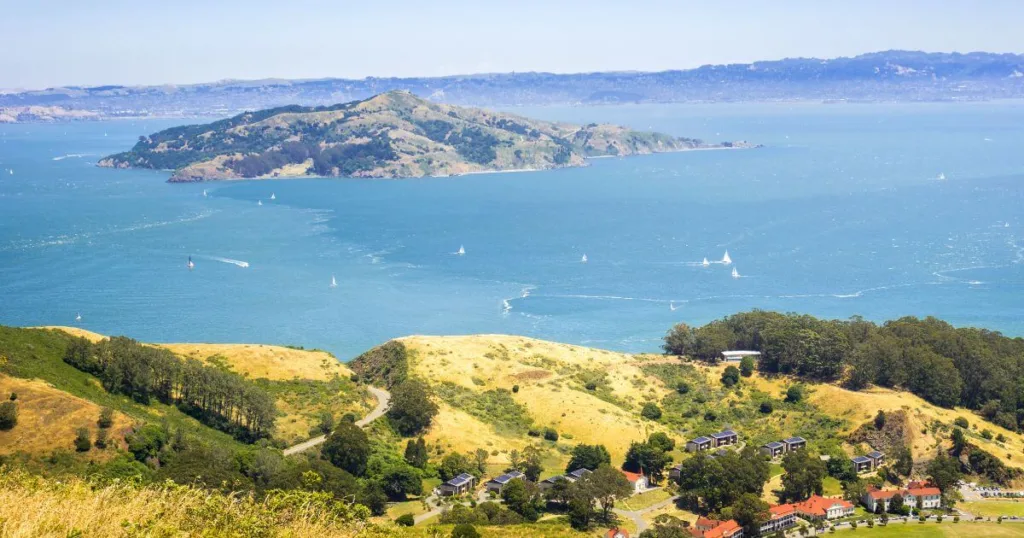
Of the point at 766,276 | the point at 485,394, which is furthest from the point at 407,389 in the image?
the point at 766,276

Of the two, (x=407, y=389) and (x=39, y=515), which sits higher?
(x=39, y=515)

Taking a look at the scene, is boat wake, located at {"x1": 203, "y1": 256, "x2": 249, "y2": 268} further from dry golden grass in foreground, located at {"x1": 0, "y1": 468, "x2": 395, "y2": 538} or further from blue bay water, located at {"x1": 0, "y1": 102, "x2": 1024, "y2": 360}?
dry golden grass in foreground, located at {"x1": 0, "y1": 468, "x2": 395, "y2": 538}

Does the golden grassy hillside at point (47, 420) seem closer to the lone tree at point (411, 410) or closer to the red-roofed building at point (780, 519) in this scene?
the lone tree at point (411, 410)

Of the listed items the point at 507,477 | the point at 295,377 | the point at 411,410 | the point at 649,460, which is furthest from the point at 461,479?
the point at 295,377

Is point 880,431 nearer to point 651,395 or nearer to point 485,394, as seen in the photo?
point 651,395

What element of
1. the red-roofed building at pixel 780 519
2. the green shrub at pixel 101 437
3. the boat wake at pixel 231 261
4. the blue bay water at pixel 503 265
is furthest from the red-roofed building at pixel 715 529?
the boat wake at pixel 231 261

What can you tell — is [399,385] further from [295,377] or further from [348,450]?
[348,450]
